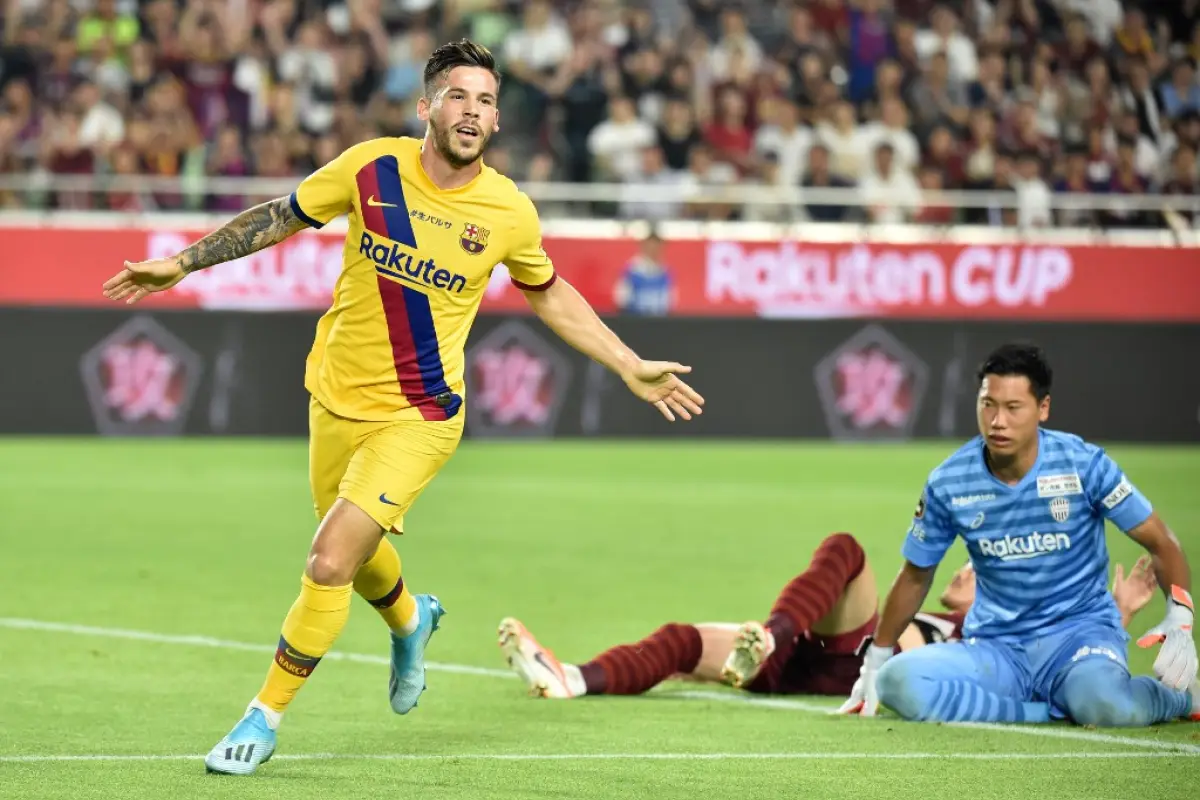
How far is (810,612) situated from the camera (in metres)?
7.03

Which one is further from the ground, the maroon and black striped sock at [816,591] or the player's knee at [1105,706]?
the maroon and black striped sock at [816,591]

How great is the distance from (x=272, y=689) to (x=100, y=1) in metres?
17.0

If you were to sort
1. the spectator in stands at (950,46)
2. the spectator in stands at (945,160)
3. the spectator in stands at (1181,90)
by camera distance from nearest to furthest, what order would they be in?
the spectator in stands at (945,160) → the spectator in stands at (1181,90) → the spectator in stands at (950,46)

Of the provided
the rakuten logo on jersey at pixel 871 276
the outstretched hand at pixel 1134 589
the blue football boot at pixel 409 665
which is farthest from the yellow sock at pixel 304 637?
the rakuten logo on jersey at pixel 871 276

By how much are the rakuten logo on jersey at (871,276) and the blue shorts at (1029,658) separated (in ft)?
48.3

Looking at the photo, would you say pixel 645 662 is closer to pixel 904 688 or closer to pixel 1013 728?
pixel 904 688

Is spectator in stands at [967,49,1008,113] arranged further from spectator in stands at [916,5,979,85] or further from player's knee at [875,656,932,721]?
player's knee at [875,656,932,721]

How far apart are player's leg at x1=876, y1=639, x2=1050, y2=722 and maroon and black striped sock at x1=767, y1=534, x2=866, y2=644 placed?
35 centimetres

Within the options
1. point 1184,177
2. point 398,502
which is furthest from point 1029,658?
point 1184,177

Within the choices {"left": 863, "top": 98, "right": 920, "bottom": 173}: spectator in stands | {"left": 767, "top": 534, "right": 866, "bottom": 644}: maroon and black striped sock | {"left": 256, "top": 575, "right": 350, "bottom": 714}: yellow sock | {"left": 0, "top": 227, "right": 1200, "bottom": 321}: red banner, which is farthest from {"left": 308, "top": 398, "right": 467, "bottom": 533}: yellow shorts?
{"left": 863, "top": 98, "right": 920, "bottom": 173}: spectator in stands

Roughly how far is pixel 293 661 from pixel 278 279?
1553cm

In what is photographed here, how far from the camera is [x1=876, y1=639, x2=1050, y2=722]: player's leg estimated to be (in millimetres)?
6734

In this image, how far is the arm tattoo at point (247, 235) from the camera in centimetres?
626

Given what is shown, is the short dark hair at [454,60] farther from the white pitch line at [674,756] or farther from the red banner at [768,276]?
the red banner at [768,276]
